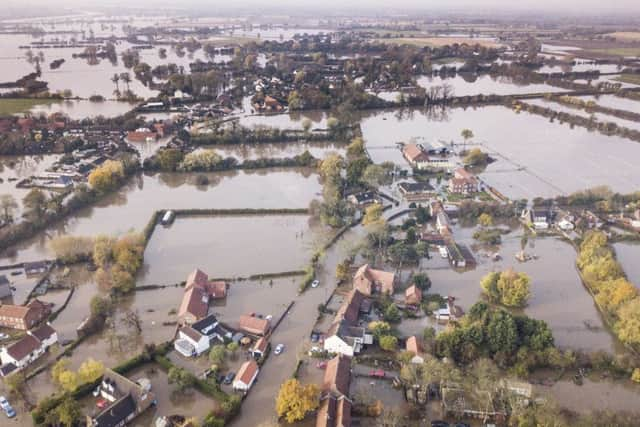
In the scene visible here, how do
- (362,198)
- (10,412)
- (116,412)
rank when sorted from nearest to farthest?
1. (116,412)
2. (10,412)
3. (362,198)

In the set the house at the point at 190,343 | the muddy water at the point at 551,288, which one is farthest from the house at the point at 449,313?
the house at the point at 190,343

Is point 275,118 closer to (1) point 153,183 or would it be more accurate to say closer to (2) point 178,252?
(1) point 153,183

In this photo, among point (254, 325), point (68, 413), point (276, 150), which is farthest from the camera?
point (276, 150)

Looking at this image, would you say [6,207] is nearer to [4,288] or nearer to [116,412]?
[4,288]

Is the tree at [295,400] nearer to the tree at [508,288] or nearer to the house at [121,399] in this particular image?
the house at [121,399]

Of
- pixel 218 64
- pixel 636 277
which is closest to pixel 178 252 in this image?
pixel 636 277

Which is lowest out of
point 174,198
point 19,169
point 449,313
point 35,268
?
point 449,313

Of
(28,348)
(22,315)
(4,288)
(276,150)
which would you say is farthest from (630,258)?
(4,288)
